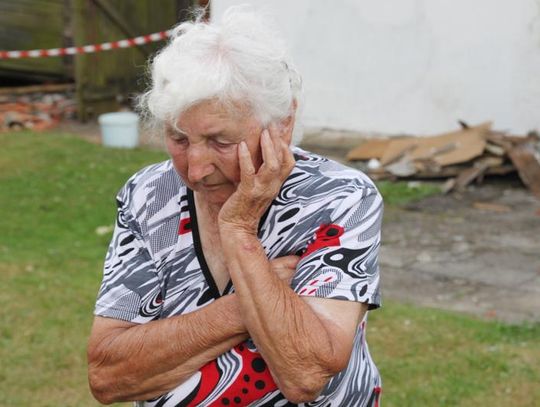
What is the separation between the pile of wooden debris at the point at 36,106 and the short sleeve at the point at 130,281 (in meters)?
9.93

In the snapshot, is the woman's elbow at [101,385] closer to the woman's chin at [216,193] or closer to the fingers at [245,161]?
the woman's chin at [216,193]

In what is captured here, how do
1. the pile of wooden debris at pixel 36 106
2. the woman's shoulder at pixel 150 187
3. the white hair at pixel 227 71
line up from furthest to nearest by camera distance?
1. the pile of wooden debris at pixel 36 106
2. the woman's shoulder at pixel 150 187
3. the white hair at pixel 227 71

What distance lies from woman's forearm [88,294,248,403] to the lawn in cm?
233

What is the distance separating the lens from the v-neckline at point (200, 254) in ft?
8.69

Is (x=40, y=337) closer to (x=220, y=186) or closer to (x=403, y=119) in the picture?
(x=220, y=186)

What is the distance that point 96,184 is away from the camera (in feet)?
30.6

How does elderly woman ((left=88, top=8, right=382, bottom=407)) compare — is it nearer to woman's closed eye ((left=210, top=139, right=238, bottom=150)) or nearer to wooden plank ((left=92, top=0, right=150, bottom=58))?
woman's closed eye ((left=210, top=139, right=238, bottom=150))

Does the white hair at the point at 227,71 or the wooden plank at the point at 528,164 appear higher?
the white hair at the point at 227,71

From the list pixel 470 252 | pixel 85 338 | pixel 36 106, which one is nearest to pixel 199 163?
pixel 85 338

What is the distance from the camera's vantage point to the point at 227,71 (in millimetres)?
2410

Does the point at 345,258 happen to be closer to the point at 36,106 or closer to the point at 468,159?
the point at 468,159

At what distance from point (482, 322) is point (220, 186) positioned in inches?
134

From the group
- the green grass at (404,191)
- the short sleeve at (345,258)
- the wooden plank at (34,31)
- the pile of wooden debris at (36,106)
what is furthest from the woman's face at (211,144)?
the wooden plank at (34,31)

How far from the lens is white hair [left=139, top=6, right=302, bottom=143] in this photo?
2.41 metres
